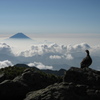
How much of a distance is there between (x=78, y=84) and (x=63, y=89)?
1608 mm

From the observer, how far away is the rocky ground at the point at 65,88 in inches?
664

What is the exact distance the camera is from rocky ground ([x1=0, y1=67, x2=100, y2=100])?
16875 millimetres

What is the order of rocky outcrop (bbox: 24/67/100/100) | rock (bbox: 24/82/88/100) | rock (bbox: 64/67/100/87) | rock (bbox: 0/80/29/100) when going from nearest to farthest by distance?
rock (bbox: 24/82/88/100), rocky outcrop (bbox: 24/67/100/100), rock (bbox: 64/67/100/87), rock (bbox: 0/80/29/100)

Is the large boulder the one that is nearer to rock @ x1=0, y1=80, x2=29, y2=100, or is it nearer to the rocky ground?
the rocky ground

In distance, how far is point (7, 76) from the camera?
24656 millimetres

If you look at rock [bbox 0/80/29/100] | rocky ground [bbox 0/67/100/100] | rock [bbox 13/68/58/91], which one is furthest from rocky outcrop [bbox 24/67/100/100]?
rock [bbox 13/68/58/91]

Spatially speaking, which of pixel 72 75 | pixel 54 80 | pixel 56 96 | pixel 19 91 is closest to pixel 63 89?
pixel 56 96

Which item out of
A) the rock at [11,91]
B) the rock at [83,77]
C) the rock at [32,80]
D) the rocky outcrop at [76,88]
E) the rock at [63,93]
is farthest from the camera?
the rock at [32,80]

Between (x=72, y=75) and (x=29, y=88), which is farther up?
(x=72, y=75)

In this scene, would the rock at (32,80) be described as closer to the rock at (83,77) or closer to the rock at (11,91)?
the rock at (11,91)

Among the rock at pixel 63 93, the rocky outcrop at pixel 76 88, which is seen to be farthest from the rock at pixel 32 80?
the rock at pixel 63 93

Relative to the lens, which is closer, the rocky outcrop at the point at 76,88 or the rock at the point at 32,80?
the rocky outcrop at the point at 76,88

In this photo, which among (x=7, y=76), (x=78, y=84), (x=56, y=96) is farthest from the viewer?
(x=7, y=76)

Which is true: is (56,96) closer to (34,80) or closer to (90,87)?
(90,87)
